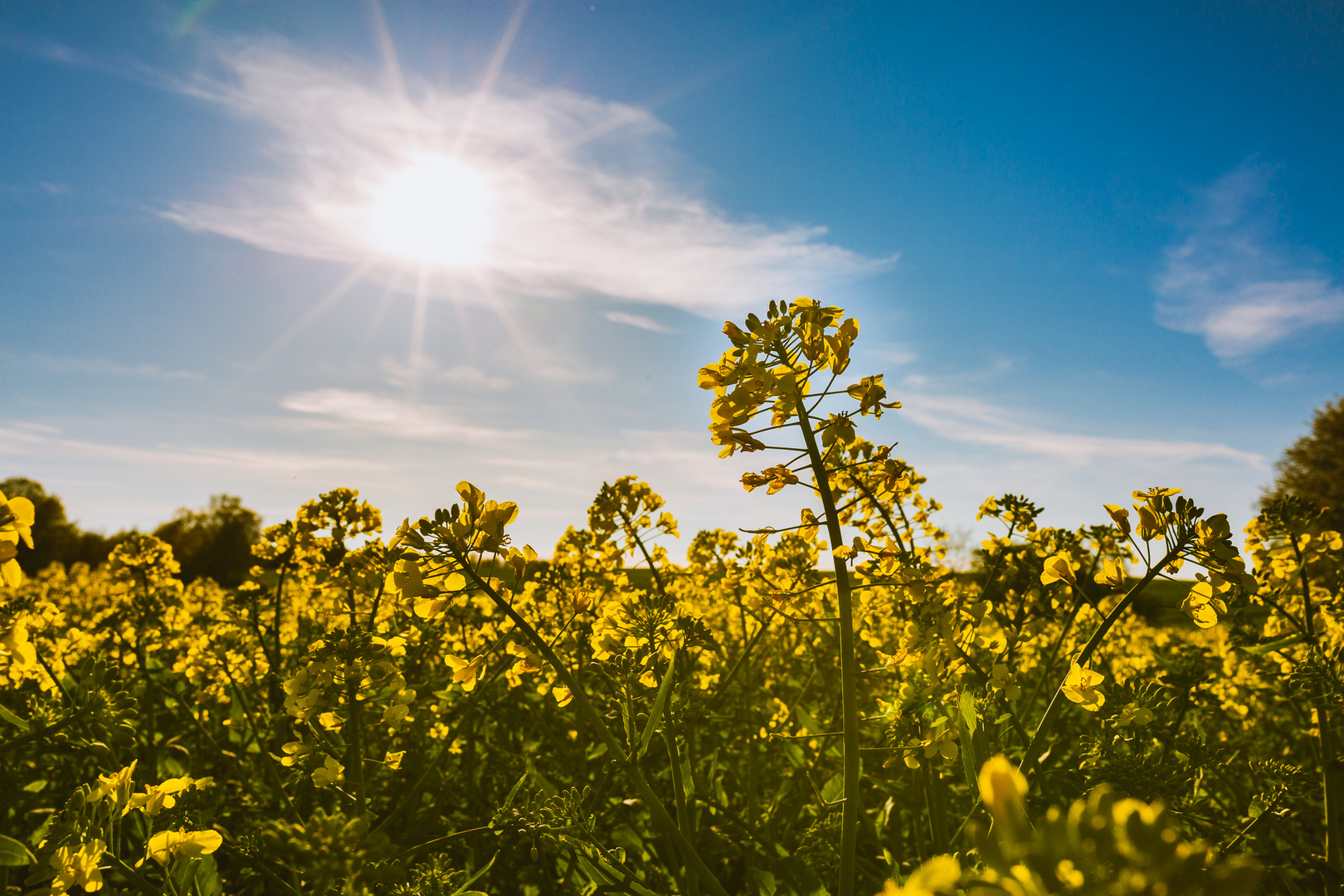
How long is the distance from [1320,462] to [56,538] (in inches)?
2352

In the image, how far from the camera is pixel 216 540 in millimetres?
31797

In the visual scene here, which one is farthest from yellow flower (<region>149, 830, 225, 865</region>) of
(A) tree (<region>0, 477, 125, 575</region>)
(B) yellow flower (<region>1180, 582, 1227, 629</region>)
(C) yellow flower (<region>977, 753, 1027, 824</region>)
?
(A) tree (<region>0, 477, 125, 575</region>)

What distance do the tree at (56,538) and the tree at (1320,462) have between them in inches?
2128

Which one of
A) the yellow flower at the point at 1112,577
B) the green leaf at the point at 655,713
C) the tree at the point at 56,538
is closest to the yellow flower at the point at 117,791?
the green leaf at the point at 655,713

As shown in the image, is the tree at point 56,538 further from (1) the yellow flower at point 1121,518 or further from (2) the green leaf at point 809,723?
(1) the yellow flower at point 1121,518

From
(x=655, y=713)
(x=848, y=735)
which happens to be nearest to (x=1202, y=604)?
(x=848, y=735)

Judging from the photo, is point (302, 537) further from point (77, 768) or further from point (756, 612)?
point (756, 612)

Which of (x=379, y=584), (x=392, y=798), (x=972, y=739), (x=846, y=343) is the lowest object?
(x=392, y=798)

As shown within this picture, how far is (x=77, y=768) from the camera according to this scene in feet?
12.9

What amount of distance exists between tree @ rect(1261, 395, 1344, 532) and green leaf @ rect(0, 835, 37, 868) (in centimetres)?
4390

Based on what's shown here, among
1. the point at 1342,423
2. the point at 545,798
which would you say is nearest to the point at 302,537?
the point at 545,798

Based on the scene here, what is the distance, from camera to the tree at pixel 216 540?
29219mm

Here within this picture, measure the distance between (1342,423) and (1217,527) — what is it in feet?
155

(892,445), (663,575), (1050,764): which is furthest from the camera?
(663,575)
